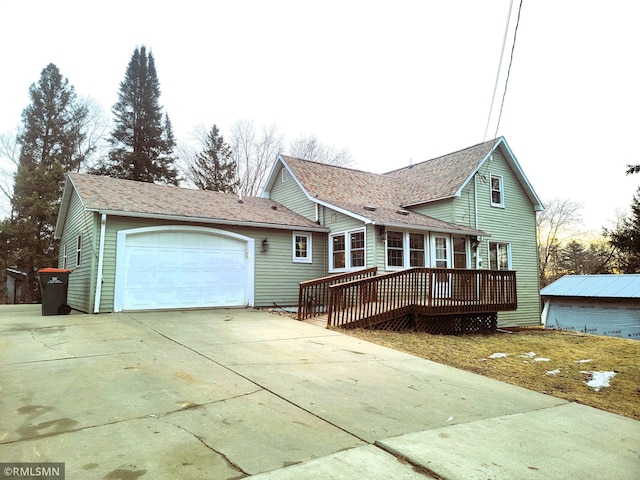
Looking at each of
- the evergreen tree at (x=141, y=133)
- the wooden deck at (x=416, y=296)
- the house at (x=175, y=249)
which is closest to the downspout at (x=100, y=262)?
the house at (x=175, y=249)

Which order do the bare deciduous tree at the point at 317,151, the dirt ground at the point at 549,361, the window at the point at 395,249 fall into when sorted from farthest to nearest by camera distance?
the bare deciduous tree at the point at 317,151 → the window at the point at 395,249 → the dirt ground at the point at 549,361

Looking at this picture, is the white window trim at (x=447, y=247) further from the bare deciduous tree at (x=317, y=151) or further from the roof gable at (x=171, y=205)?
the bare deciduous tree at (x=317, y=151)

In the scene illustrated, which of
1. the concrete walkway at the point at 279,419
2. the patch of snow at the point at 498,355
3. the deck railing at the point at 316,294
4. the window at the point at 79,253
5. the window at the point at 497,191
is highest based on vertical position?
the window at the point at 497,191

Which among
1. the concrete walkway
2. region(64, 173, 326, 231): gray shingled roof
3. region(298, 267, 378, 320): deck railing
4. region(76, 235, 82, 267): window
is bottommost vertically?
the concrete walkway

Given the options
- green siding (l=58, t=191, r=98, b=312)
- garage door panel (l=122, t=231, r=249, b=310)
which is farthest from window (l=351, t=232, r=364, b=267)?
green siding (l=58, t=191, r=98, b=312)

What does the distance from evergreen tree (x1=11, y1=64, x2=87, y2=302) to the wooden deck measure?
17.3 metres

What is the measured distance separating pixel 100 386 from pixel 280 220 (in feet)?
31.7

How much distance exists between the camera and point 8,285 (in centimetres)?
2445

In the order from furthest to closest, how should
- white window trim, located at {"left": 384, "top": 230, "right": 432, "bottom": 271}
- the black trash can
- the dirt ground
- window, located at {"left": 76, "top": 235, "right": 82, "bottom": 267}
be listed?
white window trim, located at {"left": 384, "top": 230, "right": 432, "bottom": 271}
window, located at {"left": 76, "top": 235, "right": 82, "bottom": 267}
the black trash can
the dirt ground

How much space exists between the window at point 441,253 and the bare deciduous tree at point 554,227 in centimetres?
2620

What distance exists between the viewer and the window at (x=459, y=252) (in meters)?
14.4

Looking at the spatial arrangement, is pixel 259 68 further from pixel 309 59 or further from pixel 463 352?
pixel 463 352

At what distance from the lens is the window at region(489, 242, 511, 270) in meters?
16.4

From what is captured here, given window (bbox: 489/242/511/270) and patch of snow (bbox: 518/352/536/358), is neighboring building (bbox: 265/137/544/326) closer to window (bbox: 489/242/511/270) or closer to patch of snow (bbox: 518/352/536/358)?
window (bbox: 489/242/511/270)
